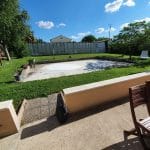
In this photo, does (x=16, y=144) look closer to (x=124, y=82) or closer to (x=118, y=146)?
(x=118, y=146)

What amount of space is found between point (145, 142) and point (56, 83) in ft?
15.5

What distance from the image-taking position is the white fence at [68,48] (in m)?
26.5

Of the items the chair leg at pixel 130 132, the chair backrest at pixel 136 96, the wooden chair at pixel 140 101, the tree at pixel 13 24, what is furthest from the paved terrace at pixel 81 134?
the tree at pixel 13 24

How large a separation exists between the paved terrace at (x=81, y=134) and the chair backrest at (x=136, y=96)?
2.64 feet

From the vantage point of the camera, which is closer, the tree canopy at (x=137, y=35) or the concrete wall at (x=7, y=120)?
the concrete wall at (x=7, y=120)

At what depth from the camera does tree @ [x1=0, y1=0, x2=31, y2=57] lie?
1305cm

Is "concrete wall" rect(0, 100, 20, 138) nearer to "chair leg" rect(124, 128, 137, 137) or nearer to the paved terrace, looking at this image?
the paved terrace

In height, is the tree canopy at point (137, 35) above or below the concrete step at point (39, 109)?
above

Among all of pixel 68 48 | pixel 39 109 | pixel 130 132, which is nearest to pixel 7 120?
pixel 39 109

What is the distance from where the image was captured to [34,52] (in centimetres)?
2627

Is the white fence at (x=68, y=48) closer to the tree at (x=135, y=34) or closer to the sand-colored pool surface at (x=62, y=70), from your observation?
the tree at (x=135, y=34)

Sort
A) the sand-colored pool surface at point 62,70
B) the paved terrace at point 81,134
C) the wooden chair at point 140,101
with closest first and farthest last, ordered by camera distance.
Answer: the wooden chair at point 140,101 < the paved terrace at point 81,134 < the sand-colored pool surface at point 62,70

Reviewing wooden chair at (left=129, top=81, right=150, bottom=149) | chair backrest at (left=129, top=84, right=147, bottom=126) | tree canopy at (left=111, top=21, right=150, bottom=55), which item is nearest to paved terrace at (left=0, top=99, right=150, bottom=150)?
wooden chair at (left=129, top=81, right=150, bottom=149)

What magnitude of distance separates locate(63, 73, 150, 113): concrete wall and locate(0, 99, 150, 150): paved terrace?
23cm
